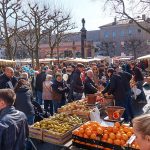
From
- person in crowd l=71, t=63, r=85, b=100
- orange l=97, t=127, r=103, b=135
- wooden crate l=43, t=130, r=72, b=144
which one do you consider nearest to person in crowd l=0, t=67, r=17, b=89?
wooden crate l=43, t=130, r=72, b=144

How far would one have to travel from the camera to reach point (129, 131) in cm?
497

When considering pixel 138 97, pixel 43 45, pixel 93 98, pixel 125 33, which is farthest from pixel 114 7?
pixel 125 33

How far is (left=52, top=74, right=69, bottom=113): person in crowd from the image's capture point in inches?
349

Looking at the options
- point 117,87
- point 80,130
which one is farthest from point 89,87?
point 80,130

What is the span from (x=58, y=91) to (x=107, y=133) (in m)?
4.16

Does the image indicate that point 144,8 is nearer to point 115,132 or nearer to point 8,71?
point 8,71

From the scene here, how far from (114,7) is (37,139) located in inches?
737

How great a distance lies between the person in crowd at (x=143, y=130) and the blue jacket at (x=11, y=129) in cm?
178

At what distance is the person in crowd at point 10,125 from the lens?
10.9 ft

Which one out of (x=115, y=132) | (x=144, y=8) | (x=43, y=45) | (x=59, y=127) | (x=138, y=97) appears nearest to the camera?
(x=115, y=132)

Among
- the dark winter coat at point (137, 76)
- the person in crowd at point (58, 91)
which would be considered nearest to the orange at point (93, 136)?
the person in crowd at point (58, 91)

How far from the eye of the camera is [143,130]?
6.24 ft

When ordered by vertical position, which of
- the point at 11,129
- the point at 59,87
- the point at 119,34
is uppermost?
the point at 119,34

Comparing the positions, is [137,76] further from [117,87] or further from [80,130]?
[80,130]
